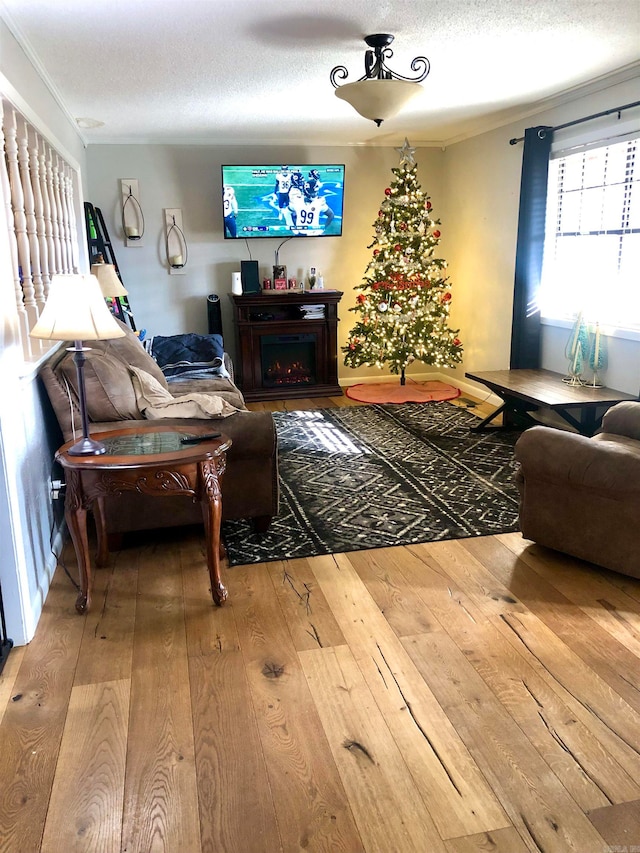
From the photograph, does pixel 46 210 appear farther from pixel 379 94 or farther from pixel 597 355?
pixel 597 355

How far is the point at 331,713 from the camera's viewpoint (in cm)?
201

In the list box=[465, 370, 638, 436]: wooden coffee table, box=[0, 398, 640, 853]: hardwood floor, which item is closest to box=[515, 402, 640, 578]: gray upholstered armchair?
box=[0, 398, 640, 853]: hardwood floor

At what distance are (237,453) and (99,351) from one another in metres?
0.93

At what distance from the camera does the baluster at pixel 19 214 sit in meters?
2.88

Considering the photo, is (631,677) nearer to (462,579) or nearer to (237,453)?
(462,579)

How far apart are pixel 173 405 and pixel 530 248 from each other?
333 cm

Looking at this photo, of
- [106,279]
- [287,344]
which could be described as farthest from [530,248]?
[106,279]

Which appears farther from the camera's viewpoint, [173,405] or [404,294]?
[404,294]

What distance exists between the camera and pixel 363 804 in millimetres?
1664

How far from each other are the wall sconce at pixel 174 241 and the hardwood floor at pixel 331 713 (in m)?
4.04

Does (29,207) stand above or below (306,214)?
below

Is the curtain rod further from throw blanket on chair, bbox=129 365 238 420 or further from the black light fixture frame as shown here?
throw blanket on chair, bbox=129 365 238 420

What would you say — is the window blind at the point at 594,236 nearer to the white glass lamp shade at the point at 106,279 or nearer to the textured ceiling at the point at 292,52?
the textured ceiling at the point at 292,52

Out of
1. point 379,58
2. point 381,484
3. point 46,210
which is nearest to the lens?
point 379,58
